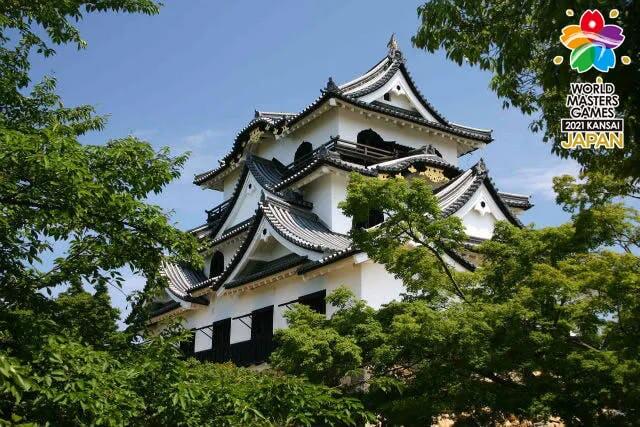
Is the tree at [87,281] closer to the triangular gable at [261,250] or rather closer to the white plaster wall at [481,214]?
the triangular gable at [261,250]

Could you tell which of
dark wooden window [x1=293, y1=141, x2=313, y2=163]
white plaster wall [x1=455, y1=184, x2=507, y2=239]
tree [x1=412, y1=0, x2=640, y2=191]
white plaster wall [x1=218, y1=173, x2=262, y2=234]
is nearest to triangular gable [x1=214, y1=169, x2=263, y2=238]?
white plaster wall [x1=218, y1=173, x2=262, y2=234]

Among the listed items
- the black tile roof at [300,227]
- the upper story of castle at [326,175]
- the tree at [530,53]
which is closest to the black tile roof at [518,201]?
the upper story of castle at [326,175]

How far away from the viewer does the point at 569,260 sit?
10195 mm

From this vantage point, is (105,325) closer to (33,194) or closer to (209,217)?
(33,194)

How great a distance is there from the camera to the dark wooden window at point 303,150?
2344 centimetres

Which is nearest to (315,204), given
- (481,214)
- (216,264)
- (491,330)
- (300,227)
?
(300,227)

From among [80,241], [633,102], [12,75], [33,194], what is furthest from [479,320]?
[12,75]

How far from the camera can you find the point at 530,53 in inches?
258

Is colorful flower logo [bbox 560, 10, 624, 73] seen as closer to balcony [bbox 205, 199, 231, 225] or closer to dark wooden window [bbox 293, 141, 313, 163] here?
dark wooden window [bbox 293, 141, 313, 163]

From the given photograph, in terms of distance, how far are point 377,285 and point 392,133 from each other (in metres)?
8.64

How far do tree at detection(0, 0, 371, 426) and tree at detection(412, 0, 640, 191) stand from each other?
354 centimetres

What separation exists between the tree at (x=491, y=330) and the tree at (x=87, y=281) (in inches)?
121

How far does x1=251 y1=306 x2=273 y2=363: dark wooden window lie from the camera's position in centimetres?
1809

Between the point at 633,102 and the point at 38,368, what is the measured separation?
566 centimetres
